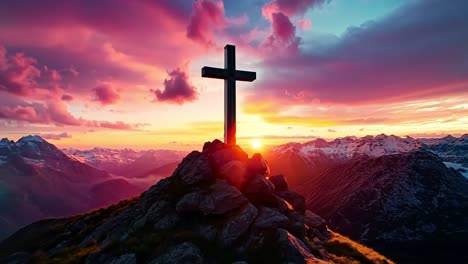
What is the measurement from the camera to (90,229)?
3438 centimetres

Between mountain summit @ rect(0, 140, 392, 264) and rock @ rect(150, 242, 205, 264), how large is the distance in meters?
0.06

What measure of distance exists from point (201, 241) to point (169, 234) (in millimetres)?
2581

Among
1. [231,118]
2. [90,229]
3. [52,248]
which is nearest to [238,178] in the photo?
[231,118]

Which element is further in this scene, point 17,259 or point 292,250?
point 17,259

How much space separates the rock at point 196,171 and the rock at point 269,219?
6497 mm

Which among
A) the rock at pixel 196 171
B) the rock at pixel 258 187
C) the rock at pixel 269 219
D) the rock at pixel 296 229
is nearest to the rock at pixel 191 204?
the rock at pixel 196 171

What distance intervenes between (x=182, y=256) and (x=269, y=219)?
259 inches

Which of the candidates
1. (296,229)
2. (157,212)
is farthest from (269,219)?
(157,212)

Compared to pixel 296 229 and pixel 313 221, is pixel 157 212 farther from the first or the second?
pixel 313 221

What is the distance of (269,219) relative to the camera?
2372cm

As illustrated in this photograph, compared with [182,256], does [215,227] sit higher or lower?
higher

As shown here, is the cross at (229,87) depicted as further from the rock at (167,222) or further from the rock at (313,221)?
the rock at (313,221)

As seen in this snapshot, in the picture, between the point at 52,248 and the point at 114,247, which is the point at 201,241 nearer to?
the point at 114,247

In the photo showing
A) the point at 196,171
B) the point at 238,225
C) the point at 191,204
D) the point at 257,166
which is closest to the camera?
the point at 238,225
